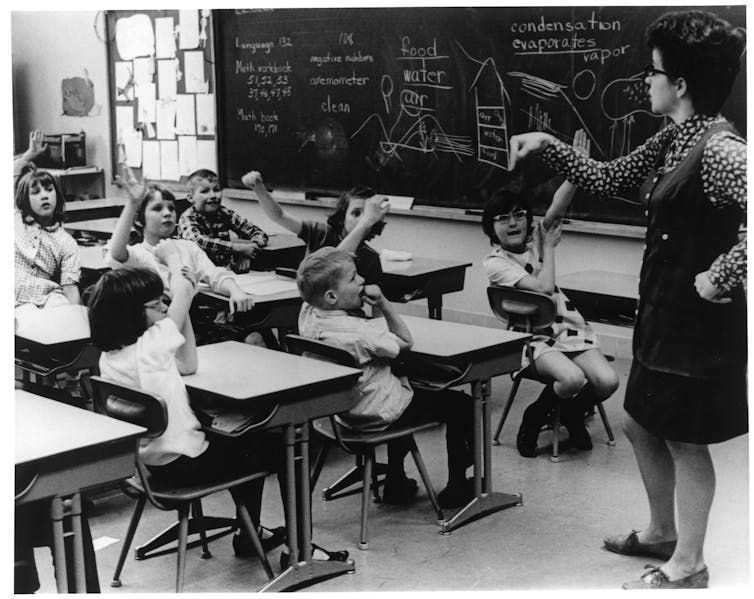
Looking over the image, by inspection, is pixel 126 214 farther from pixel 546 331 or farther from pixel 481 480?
pixel 546 331

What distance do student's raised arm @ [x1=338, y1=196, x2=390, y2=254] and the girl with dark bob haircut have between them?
4.07 feet

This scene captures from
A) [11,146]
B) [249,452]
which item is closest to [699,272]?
[249,452]

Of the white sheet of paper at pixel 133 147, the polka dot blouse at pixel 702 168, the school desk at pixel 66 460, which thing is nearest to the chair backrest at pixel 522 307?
the polka dot blouse at pixel 702 168

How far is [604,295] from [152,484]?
7.29ft

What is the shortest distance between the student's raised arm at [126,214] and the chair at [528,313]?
1.47m

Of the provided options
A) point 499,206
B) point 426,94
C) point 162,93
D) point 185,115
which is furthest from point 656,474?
point 185,115

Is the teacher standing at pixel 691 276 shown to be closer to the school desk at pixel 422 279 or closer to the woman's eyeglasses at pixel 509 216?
the woman's eyeglasses at pixel 509 216

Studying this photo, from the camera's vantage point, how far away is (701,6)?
3115mm

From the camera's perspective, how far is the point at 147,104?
666cm

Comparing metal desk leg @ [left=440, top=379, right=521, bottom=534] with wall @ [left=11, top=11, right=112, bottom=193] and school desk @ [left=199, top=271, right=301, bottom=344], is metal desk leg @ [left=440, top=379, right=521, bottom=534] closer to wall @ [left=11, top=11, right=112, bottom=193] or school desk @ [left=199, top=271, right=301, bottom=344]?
school desk @ [left=199, top=271, right=301, bottom=344]

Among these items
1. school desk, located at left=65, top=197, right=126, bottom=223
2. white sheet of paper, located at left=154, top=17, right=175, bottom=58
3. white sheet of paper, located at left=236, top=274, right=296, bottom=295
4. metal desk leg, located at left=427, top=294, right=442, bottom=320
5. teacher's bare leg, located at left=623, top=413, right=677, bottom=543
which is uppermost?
white sheet of paper, located at left=154, top=17, right=175, bottom=58

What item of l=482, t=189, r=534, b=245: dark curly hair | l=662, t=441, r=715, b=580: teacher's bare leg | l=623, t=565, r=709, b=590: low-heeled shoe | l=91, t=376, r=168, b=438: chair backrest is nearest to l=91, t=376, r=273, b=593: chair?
l=91, t=376, r=168, b=438: chair backrest

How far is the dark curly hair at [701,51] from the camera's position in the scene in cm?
273

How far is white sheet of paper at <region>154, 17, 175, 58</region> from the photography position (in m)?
6.07
